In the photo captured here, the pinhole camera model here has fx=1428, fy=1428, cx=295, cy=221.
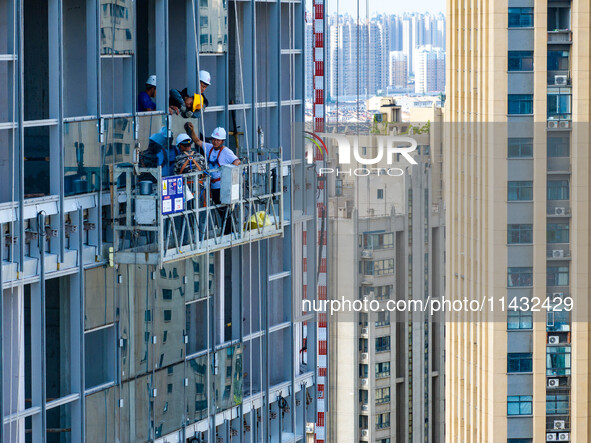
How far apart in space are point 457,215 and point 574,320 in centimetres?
867

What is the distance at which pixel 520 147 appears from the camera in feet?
200

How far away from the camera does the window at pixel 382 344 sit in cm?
7681

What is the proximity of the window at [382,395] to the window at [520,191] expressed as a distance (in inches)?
773

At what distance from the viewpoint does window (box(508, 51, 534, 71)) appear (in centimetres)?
5741

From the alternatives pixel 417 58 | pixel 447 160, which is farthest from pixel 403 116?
pixel 447 160

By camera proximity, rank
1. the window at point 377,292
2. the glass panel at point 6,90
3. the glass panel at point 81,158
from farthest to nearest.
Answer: the window at point 377,292, the glass panel at point 81,158, the glass panel at point 6,90

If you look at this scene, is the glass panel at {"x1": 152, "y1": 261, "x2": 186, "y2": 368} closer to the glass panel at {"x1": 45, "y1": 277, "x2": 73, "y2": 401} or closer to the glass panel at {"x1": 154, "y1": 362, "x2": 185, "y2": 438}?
the glass panel at {"x1": 154, "y1": 362, "x2": 185, "y2": 438}

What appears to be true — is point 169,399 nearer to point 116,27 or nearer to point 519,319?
point 116,27

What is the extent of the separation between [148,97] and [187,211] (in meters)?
1.32

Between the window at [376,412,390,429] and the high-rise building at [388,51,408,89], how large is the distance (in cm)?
1808

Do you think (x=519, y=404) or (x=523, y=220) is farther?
(x=523, y=220)

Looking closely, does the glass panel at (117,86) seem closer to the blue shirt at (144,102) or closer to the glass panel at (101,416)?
the blue shirt at (144,102)

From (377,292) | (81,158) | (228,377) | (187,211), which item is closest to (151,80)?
(187,211)

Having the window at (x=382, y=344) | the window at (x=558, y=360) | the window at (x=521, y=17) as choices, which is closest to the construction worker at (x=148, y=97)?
the window at (x=521, y=17)
